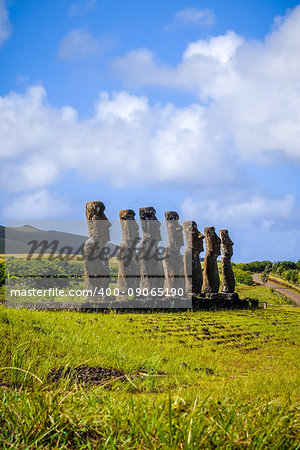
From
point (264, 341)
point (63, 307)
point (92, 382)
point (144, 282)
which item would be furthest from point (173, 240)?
point (92, 382)

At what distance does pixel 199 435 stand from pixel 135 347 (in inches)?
222

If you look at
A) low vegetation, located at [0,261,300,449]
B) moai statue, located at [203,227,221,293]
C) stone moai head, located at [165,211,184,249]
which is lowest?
low vegetation, located at [0,261,300,449]

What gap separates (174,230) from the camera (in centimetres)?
1808

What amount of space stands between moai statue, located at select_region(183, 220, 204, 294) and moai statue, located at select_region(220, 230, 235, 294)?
112 inches

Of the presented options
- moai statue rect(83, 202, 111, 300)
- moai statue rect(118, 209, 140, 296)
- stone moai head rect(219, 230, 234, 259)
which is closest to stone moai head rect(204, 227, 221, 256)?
stone moai head rect(219, 230, 234, 259)

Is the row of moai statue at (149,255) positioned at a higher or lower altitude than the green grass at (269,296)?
higher

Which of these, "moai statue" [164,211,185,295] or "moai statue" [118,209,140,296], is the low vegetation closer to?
"moai statue" [118,209,140,296]

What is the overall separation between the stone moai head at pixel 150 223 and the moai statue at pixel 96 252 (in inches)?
81.6

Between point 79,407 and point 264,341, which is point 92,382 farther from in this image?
point 264,341

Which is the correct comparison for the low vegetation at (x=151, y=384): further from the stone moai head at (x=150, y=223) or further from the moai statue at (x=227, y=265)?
the moai statue at (x=227, y=265)

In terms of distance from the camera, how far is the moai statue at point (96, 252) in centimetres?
1468

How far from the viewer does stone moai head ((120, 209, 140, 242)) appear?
16.1 metres

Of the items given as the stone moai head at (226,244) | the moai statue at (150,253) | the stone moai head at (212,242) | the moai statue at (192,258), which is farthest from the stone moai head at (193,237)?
the stone moai head at (226,244)

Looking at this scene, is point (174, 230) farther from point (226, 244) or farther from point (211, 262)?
point (226, 244)
